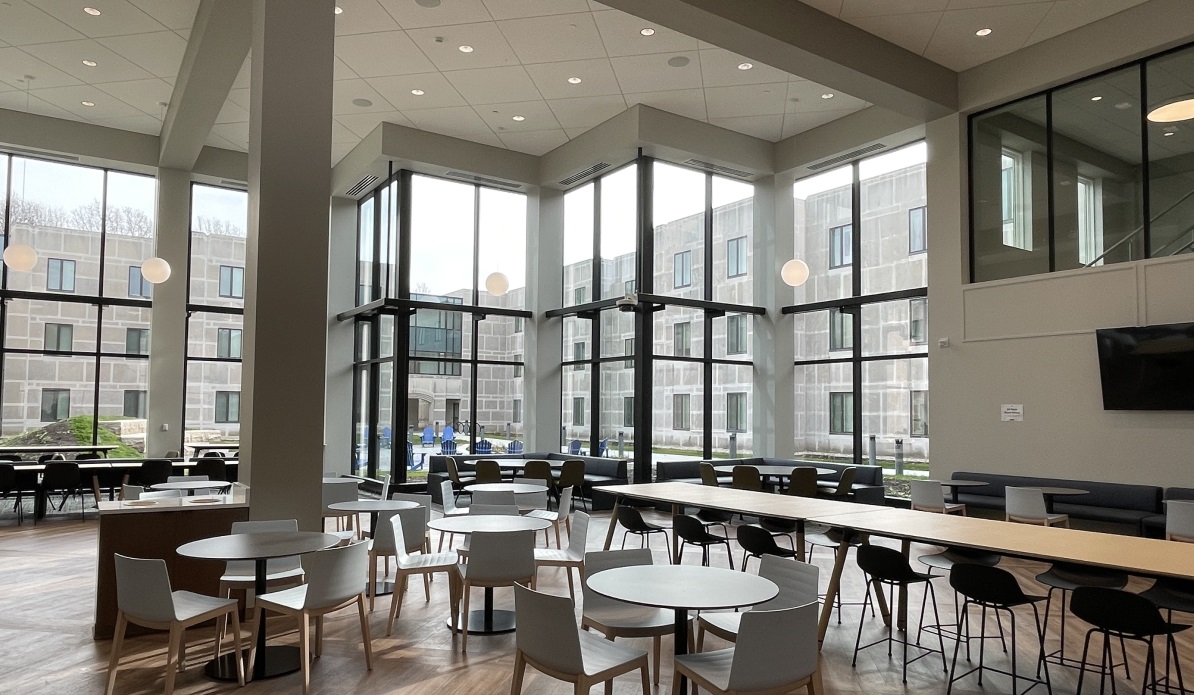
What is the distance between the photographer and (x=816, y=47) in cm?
776

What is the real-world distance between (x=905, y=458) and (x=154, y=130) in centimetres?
1218

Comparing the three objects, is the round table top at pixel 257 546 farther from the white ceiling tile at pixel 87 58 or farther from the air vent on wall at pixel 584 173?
the air vent on wall at pixel 584 173

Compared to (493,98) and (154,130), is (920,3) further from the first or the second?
(154,130)

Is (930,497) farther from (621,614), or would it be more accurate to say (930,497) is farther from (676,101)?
(676,101)

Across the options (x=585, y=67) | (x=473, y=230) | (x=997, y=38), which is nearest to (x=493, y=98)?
(x=585, y=67)

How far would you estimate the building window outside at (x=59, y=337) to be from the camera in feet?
38.2

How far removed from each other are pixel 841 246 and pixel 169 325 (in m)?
10.5

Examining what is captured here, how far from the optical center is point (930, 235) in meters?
9.72

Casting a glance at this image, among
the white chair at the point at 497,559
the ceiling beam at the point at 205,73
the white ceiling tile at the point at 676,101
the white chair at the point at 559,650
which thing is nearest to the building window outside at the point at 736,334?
the white ceiling tile at the point at 676,101

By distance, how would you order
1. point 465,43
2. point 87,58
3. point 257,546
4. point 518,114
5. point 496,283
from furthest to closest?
point 496,283
point 518,114
point 87,58
point 465,43
point 257,546

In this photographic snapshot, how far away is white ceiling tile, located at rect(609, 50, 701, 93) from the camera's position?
9094 millimetres

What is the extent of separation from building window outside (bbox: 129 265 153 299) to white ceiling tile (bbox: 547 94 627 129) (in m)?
7.16

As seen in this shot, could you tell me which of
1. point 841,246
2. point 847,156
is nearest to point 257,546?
point 841,246

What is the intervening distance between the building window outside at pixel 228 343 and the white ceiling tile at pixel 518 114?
5019mm
